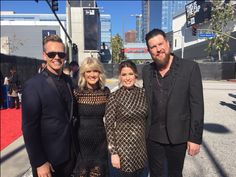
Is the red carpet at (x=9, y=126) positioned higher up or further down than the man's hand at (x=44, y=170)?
further down

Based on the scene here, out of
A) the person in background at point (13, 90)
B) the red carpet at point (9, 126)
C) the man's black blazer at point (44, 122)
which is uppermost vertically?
the man's black blazer at point (44, 122)

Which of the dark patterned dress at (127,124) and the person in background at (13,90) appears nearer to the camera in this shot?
the dark patterned dress at (127,124)

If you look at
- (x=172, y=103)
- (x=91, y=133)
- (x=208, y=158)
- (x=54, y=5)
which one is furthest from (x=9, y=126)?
(x=54, y=5)

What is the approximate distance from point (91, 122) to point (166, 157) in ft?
3.04

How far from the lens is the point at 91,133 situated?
3055 millimetres

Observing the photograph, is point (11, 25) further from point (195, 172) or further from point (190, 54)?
point (195, 172)

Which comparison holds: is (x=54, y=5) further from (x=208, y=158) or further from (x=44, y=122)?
(x=44, y=122)

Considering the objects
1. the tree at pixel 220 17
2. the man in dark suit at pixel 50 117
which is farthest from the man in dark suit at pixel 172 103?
the tree at pixel 220 17

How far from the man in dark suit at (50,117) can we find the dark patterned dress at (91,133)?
28cm

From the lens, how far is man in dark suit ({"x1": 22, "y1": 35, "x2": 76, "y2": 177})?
2383mm

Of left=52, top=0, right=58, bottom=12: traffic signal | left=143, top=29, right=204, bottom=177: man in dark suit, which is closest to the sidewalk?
left=143, top=29, right=204, bottom=177: man in dark suit

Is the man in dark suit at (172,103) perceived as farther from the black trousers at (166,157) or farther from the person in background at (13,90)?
the person in background at (13,90)

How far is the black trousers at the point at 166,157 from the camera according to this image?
3021 millimetres

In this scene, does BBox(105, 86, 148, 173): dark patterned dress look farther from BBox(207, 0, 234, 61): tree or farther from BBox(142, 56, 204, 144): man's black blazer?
BBox(207, 0, 234, 61): tree
